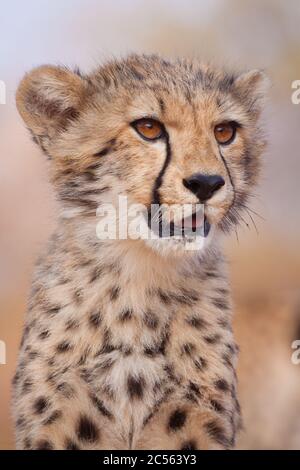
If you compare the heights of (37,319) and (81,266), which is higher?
(81,266)

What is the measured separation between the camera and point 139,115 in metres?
2.40

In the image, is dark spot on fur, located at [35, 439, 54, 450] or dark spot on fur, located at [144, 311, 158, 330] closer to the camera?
dark spot on fur, located at [35, 439, 54, 450]

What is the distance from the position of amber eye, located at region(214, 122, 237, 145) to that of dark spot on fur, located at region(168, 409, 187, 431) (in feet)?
2.71

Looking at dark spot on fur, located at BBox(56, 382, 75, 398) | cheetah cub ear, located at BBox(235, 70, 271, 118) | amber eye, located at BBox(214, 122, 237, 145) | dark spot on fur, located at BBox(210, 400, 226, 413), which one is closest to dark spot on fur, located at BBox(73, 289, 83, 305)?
dark spot on fur, located at BBox(56, 382, 75, 398)

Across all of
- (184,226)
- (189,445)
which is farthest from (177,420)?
(184,226)

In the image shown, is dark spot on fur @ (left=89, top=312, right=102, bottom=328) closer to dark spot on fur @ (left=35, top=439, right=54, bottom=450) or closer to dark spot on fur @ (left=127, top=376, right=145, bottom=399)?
dark spot on fur @ (left=127, top=376, right=145, bottom=399)

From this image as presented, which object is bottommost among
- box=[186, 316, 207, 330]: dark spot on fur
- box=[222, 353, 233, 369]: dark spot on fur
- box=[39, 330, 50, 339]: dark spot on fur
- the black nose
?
box=[222, 353, 233, 369]: dark spot on fur

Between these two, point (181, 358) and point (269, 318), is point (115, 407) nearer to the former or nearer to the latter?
point (181, 358)

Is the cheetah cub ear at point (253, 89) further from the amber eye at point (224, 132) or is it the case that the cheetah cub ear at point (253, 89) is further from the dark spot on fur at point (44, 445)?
the dark spot on fur at point (44, 445)

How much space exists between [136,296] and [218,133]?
562 millimetres

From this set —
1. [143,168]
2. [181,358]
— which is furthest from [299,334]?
[143,168]

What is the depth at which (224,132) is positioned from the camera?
2.51 metres

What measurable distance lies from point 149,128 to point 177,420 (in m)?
0.86

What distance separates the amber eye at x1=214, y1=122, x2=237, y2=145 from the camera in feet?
8.16
